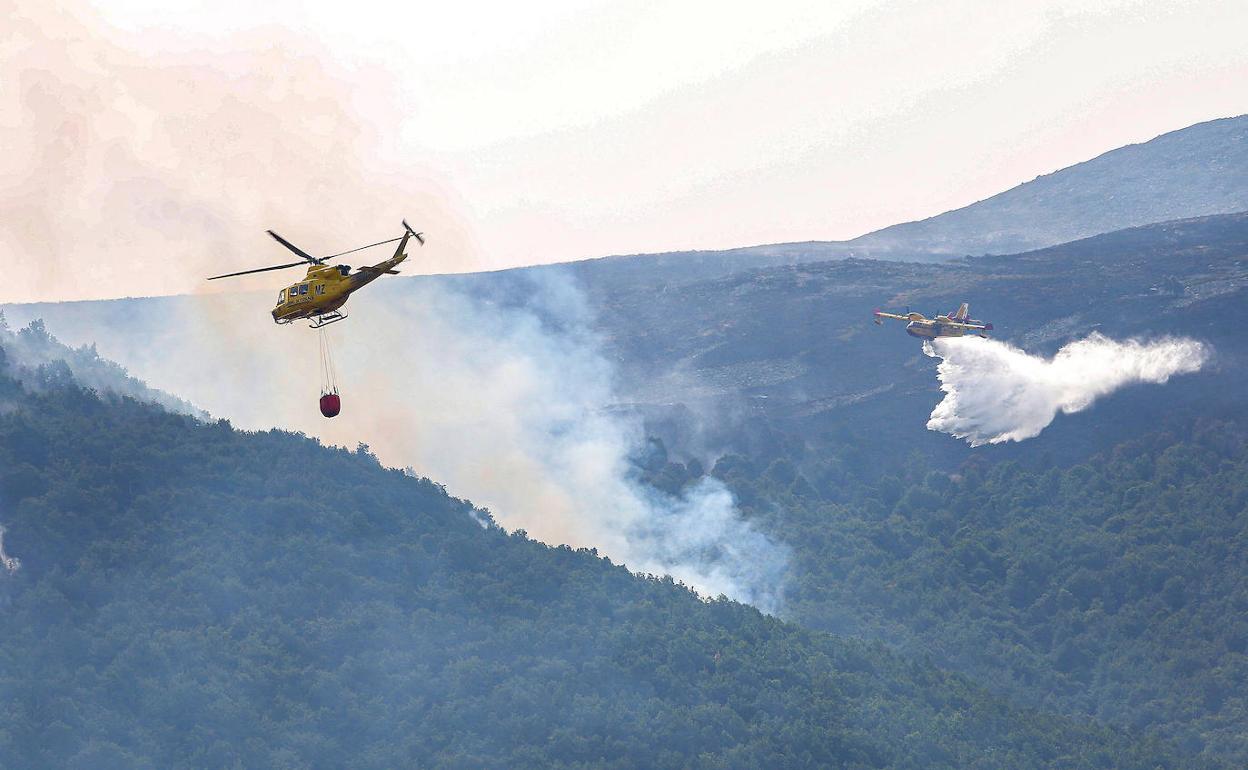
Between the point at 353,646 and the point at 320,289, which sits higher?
the point at 320,289

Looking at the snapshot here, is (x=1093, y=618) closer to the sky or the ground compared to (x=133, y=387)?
closer to the ground

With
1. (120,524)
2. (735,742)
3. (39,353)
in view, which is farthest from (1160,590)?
(39,353)

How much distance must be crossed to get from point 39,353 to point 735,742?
81.9 metres

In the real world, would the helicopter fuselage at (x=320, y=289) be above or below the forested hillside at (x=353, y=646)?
above

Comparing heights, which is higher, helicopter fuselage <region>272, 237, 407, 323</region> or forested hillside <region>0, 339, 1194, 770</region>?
helicopter fuselage <region>272, 237, 407, 323</region>

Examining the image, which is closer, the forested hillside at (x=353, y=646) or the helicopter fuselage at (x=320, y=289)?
the helicopter fuselage at (x=320, y=289)

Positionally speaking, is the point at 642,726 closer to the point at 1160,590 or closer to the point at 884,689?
the point at 884,689

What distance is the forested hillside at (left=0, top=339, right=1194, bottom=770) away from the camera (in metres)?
146

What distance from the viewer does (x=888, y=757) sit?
15100 cm

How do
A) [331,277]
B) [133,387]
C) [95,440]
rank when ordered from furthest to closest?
[133,387], [95,440], [331,277]

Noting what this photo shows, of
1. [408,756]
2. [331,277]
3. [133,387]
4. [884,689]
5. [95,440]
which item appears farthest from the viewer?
[133,387]

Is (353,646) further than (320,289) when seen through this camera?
Yes

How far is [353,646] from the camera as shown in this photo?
159875 millimetres

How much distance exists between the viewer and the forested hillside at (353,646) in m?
146
